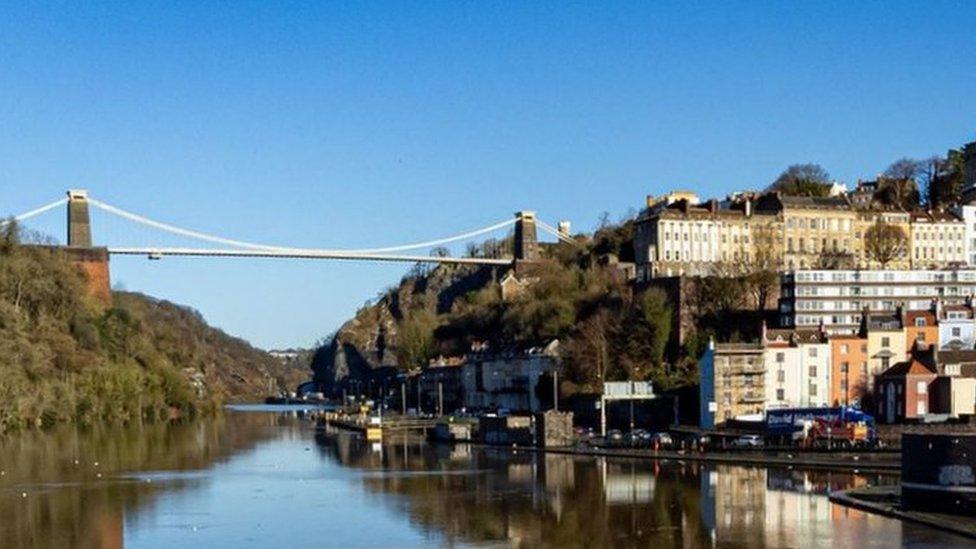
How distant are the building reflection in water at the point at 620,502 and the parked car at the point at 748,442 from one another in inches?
136

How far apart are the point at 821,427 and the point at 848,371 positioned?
815 centimetres

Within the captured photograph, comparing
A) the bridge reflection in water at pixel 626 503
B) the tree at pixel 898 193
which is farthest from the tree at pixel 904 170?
the bridge reflection in water at pixel 626 503

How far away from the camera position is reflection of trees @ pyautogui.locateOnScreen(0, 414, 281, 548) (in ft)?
101

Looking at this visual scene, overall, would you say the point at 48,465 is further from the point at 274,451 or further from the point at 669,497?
the point at 669,497

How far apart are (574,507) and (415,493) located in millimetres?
6242

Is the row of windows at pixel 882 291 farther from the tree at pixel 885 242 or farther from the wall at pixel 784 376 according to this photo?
the tree at pixel 885 242

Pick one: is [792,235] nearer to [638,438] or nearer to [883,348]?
[883,348]

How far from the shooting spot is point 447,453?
2163 inches

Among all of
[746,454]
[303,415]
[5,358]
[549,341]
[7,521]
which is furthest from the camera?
[303,415]

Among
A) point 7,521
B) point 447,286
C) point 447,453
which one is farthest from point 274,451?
point 447,286

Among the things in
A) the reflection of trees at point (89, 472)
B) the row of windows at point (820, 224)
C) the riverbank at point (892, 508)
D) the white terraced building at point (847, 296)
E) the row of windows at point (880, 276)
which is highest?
the row of windows at point (820, 224)

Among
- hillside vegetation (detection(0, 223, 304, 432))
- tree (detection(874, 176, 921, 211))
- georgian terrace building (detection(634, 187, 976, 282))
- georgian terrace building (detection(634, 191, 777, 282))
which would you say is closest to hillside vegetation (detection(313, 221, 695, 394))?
georgian terrace building (detection(634, 191, 777, 282))

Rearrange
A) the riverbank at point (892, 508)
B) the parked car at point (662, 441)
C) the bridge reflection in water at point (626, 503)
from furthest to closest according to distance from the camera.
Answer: the parked car at point (662, 441), the bridge reflection in water at point (626, 503), the riverbank at point (892, 508)

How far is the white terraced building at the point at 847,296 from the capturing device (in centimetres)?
6069
